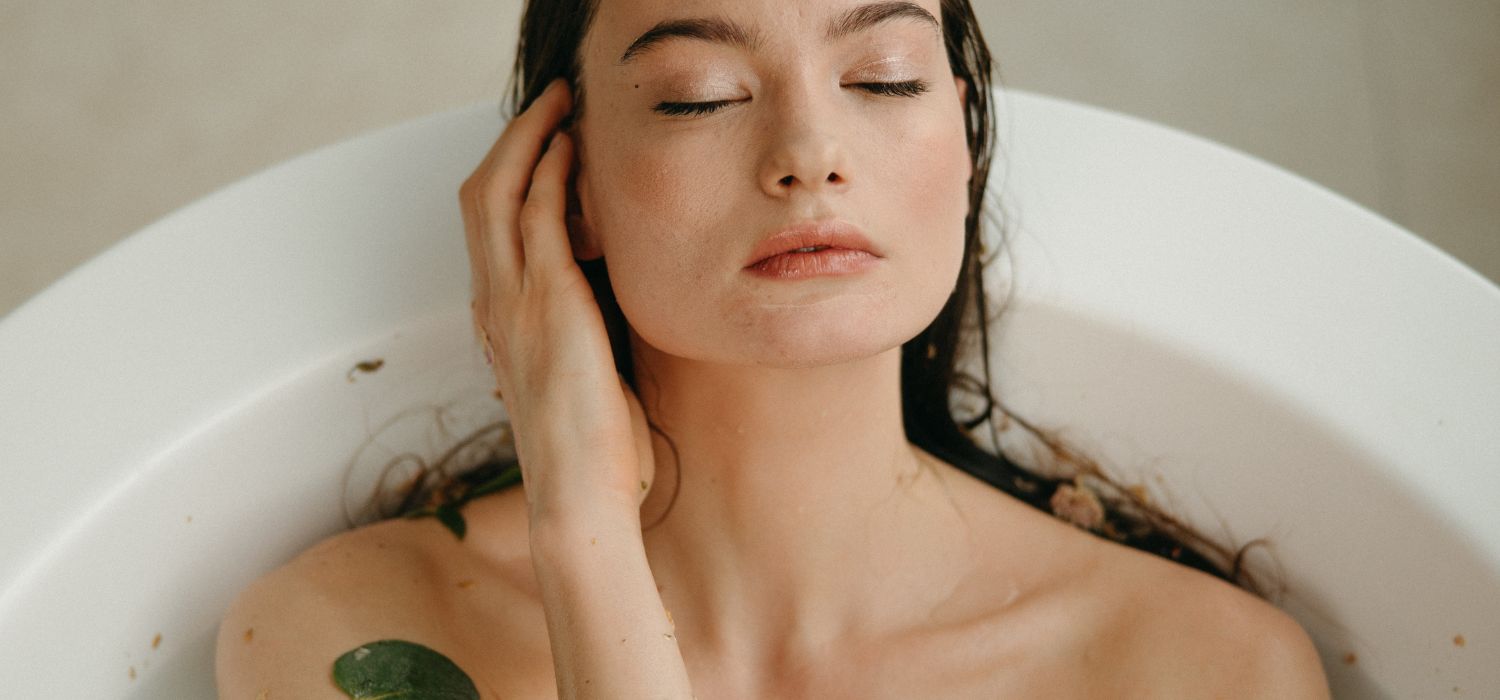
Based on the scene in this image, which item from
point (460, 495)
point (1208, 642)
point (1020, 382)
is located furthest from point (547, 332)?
point (1208, 642)

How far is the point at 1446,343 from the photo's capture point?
1371 mm

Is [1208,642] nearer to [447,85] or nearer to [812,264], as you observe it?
[812,264]

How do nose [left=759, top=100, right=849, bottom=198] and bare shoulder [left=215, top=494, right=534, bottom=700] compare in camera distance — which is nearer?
nose [left=759, top=100, right=849, bottom=198]

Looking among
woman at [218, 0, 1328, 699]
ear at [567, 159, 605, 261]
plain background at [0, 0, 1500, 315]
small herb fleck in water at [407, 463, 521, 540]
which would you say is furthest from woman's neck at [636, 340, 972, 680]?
plain background at [0, 0, 1500, 315]

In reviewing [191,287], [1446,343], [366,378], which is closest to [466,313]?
[366,378]

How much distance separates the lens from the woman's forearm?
44.8 inches

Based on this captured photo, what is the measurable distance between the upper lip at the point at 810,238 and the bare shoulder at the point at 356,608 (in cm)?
55

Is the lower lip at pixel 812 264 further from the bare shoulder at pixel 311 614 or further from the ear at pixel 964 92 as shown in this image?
the bare shoulder at pixel 311 614

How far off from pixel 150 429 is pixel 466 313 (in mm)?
344

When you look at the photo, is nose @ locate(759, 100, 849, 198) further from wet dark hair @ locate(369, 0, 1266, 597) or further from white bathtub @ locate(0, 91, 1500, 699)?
white bathtub @ locate(0, 91, 1500, 699)

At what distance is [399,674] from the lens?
4.37ft

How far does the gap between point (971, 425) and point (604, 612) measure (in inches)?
24.0

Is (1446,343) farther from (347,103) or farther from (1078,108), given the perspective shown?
(347,103)

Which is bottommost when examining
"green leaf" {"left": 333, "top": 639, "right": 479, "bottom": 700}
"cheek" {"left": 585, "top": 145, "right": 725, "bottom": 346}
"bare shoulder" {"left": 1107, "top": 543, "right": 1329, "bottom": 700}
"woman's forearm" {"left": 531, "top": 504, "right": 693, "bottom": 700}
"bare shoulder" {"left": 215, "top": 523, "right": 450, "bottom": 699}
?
"green leaf" {"left": 333, "top": 639, "right": 479, "bottom": 700}
